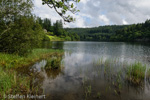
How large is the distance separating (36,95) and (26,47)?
10115 mm

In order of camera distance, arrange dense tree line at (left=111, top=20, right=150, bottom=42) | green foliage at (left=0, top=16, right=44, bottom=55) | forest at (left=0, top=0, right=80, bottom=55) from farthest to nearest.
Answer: dense tree line at (left=111, top=20, right=150, bottom=42) → green foliage at (left=0, top=16, right=44, bottom=55) → forest at (left=0, top=0, right=80, bottom=55)

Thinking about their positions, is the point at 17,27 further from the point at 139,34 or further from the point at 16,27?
the point at 139,34

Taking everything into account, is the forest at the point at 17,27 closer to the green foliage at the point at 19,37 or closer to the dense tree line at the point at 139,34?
the green foliage at the point at 19,37

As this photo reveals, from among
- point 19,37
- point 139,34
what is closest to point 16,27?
point 19,37

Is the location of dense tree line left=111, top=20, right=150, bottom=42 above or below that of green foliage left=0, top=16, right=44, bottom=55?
above

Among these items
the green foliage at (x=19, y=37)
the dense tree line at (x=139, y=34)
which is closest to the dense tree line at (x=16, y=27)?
the green foliage at (x=19, y=37)

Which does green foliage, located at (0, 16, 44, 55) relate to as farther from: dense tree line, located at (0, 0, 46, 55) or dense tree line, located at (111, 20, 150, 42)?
dense tree line, located at (111, 20, 150, 42)

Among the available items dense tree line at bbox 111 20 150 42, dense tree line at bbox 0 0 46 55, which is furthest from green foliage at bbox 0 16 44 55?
dense tree line at bbox 111 20 150 42

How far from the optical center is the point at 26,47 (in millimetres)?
14781

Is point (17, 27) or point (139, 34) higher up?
point (139, 34)

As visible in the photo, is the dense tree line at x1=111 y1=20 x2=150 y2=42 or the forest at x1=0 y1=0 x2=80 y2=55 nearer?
the forest at x1=0 y1=0 x2=80 y2=55

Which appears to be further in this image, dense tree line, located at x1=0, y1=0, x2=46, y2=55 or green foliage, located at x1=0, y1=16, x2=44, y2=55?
green foliage, located at x1=0, y1=16, x2=44, y2=55

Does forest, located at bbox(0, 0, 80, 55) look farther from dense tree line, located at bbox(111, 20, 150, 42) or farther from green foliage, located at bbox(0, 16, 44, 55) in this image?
dense tree line, located at bbox(111, 20, 150, 42)

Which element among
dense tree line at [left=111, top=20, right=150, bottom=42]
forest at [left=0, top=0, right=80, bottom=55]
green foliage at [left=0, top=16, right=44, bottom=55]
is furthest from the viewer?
dense tree line at [left=111, top=20, right=150, bottom=42]
